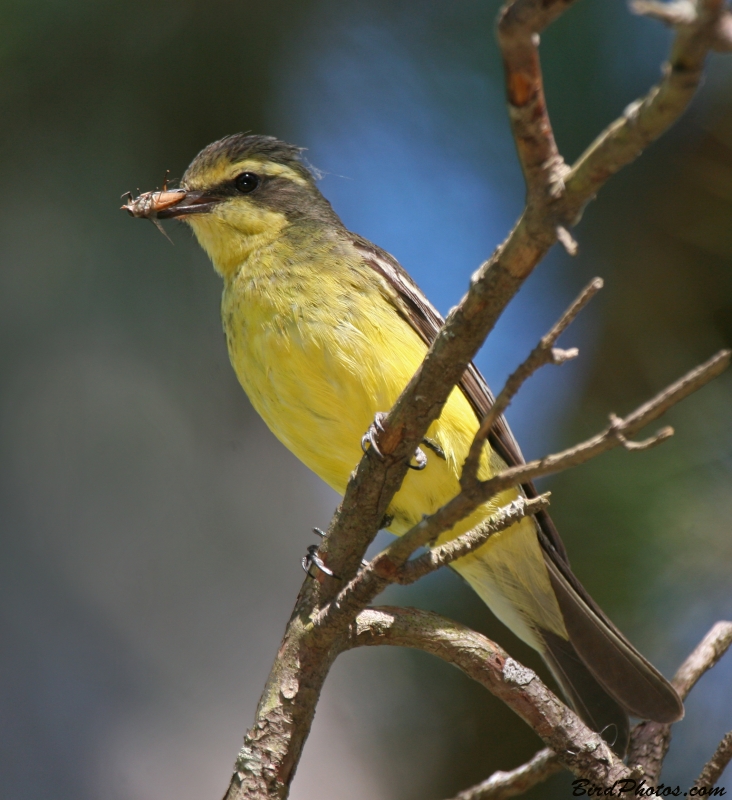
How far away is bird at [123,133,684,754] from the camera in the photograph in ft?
11.1

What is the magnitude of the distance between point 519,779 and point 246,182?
2.96 metres

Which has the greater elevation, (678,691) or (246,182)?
(246,182)

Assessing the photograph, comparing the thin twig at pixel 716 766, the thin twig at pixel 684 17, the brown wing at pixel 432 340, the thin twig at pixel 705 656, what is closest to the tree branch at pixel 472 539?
the thin twig at pixel 716 766

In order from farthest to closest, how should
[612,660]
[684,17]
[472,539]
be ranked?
[612,660], [472,539], [684,17]

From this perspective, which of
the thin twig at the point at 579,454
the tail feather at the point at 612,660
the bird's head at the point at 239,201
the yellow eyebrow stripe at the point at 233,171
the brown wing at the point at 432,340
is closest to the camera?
the thin twig at the point at 579,454

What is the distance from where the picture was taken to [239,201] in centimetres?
428

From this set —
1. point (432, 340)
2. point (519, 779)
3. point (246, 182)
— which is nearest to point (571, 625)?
point (519, 779)

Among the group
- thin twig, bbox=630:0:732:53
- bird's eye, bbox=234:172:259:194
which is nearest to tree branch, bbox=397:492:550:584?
thin twig, bbox=630:0:732:53

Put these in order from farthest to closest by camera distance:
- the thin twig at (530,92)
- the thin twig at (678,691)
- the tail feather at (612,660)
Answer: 1. the tail feather at (612,660)
2. the thin twig at (678,691)
3. the thin twig at (530,92)

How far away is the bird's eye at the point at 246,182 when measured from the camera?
4.36 metres

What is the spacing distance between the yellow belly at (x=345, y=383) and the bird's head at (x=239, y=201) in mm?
310

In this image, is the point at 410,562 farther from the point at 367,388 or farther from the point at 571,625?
the point at 571,625

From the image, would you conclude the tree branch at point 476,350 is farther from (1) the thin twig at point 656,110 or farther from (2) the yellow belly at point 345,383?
(2) the yellow belly at point 345,383

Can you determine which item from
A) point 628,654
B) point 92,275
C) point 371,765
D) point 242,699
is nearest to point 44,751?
point 242,699
